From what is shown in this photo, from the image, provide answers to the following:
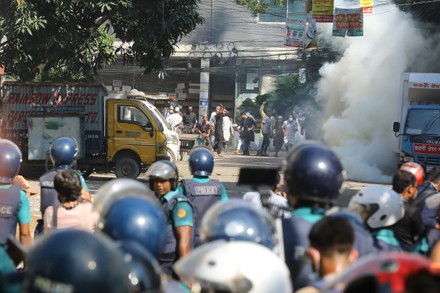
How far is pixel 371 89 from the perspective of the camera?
30422mm

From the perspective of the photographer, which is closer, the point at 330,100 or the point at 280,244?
the point at 280,244

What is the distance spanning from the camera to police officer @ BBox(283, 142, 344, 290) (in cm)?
393

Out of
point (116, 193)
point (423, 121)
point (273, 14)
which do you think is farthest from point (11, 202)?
point (273, 14)

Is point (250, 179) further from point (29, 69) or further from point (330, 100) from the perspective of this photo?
point (330, 100)

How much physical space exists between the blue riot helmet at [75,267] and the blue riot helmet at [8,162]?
11.8 ft

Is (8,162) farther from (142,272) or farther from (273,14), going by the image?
(273,14)

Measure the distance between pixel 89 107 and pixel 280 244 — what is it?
16.2 metres

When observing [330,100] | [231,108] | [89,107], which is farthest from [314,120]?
[89,107]

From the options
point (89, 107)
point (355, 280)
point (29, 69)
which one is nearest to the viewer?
point (355, 280)

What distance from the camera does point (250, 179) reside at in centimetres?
480

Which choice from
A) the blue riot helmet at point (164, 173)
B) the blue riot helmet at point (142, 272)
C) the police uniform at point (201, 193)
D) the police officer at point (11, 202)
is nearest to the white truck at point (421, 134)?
the police uniform at point (201, 193)

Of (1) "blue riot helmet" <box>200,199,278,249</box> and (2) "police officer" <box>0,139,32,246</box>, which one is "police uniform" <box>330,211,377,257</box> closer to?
(1) "blue riot helmet" <box>200,199,278,249</box>

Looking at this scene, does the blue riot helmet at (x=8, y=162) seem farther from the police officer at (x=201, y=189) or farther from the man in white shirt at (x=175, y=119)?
the man in white shirt at (x=175, y=119)

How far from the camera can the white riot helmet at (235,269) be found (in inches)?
116
